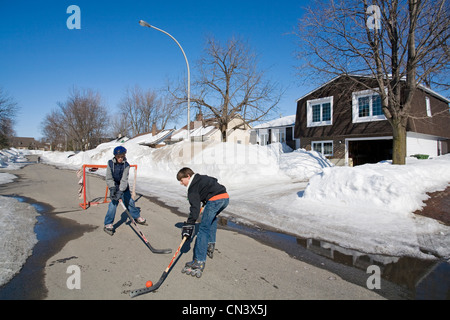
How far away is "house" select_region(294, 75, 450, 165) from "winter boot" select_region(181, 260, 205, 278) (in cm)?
1571

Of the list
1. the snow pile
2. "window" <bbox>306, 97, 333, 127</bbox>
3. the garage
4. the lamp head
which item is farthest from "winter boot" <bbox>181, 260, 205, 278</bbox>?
the garage

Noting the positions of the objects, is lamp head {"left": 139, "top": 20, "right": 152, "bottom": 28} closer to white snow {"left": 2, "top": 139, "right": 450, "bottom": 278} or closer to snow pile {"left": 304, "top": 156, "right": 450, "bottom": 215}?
white snow {"left": 2, "top": 139, "right": 450, "bottom": 278}

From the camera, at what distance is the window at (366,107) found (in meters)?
17.3

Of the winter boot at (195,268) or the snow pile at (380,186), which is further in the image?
the snow pile at (380,186)

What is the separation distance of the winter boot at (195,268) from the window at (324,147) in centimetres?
1924

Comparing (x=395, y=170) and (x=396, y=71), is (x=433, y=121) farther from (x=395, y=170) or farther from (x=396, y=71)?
(x=395, y=170)

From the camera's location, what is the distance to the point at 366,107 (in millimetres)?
18375

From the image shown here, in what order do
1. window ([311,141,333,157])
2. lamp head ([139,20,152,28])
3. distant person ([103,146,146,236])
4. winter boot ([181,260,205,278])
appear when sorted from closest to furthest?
winter boot ([181,260,205,278]) < distant person ([103,146,146,236]) < lamp head ([139,20,152,28]) < window ([311,141,333,157])

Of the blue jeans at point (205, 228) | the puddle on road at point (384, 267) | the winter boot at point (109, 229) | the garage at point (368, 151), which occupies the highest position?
the garage at point (368, 151)

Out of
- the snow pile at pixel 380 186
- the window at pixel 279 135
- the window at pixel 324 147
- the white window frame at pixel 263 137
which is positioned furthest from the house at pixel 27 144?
the snow pile at pixel 380 186

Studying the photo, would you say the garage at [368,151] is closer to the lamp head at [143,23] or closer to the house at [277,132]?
the house at [277,132]

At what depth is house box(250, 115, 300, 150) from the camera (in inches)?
1216
